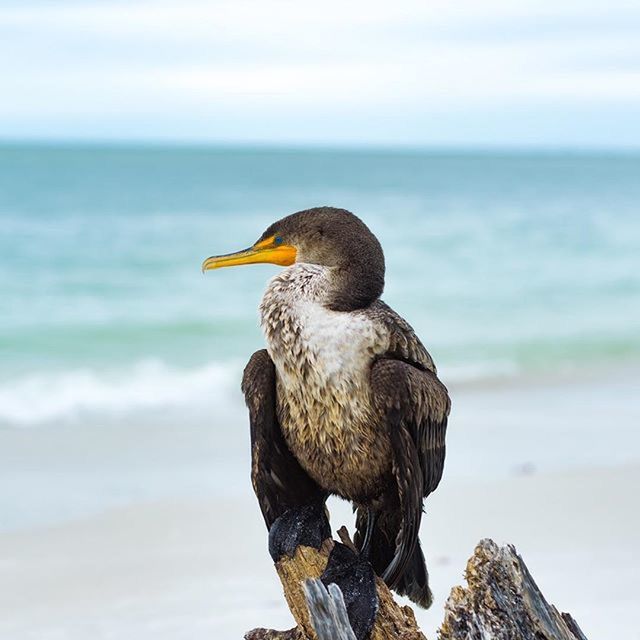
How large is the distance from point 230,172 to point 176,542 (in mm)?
55385

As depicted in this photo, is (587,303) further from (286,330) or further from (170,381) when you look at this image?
(286,330)

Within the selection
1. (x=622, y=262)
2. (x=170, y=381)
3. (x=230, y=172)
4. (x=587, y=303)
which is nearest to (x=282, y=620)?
(x=170, y=381)

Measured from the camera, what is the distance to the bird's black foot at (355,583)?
15.2ft

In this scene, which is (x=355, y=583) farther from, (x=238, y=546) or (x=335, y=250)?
(x=238, y=546)

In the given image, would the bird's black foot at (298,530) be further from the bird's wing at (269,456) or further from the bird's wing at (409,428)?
the bird's wing at (409,428)

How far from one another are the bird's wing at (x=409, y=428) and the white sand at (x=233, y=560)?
10.2 ft

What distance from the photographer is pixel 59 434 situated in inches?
469

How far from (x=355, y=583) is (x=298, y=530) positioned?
317 millimetres

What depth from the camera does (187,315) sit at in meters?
18.2

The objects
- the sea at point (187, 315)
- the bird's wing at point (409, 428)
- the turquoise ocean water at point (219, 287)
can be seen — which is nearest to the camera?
the bird's wing at point (409, 428)

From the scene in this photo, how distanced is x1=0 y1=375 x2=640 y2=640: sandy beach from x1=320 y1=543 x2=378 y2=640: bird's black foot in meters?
3.01

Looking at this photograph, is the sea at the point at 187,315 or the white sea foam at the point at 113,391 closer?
the sea at the point at 187,315

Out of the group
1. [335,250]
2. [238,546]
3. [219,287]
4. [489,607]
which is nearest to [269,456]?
[335,250]

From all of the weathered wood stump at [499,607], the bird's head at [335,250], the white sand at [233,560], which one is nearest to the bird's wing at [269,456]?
the bird's head at [335,250]
